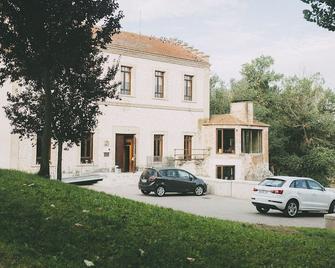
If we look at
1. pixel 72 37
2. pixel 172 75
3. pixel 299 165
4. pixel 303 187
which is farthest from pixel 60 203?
pixel 299 165

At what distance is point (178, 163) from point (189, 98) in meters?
6.28

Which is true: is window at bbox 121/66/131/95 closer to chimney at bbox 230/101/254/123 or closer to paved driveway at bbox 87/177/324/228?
chimney at bbox 230/101/254/123

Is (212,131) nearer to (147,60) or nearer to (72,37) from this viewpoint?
(147,60)

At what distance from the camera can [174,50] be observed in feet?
139

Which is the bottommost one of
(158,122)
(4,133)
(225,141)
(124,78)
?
(225,141)

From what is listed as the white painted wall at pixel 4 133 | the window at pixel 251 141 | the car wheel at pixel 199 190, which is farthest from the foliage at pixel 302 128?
the white painted wall at pixel 4 133

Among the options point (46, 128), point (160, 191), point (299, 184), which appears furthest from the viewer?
point (160, 191)

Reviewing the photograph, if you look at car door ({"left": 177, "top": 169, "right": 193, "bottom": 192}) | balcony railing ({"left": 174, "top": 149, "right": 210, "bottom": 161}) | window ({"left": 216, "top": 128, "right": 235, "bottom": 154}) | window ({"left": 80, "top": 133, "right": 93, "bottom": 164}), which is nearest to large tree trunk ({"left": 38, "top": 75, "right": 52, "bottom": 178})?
car door ({"left": 177, "top": 169, "right": 193, "bottom": 192})

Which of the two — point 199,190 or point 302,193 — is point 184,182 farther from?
point 302,193

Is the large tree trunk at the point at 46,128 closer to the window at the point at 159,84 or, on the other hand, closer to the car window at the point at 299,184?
the car window at the point at 299,184

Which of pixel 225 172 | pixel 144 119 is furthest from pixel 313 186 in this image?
pixel 225 172

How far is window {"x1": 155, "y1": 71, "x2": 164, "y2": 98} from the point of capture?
130 feet

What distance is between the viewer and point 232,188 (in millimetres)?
24688

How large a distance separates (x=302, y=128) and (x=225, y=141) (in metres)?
11.5
